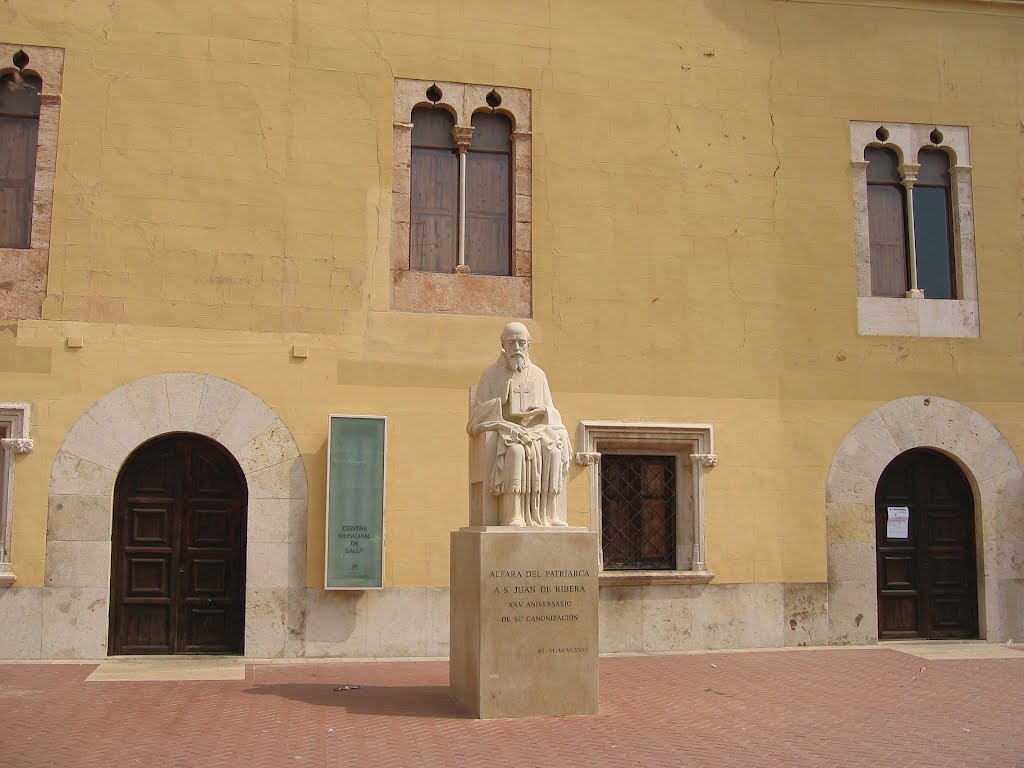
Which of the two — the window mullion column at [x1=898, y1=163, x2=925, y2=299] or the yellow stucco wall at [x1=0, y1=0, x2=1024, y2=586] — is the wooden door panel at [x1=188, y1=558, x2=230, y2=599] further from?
the window mullion column at [x1=898, y1=163, x2=925, y2=299]

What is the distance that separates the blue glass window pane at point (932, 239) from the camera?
14062mm

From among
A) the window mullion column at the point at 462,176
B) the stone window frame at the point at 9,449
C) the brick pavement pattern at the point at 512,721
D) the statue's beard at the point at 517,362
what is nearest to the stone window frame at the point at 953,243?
the brick pavement pattern at the point at 512,721

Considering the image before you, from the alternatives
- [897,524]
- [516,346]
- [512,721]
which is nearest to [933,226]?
[897,524]

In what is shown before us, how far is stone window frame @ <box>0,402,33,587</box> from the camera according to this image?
11336mm

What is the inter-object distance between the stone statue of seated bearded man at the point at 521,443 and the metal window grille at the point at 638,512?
4.01m

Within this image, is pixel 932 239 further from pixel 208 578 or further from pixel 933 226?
pixel 208 578

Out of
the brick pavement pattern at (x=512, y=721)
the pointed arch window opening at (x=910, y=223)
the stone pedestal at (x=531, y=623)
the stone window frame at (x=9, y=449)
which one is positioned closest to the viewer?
the brick pavement pattern at (x=512, y=721)

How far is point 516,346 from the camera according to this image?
908 cm

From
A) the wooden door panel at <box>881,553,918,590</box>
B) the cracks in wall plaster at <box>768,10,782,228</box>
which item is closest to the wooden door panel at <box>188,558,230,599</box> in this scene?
the cracks in wall plaster at <box>768,10,782,228</box>

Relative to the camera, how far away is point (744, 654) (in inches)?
486

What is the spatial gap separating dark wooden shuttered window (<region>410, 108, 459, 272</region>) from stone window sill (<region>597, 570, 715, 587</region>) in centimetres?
404

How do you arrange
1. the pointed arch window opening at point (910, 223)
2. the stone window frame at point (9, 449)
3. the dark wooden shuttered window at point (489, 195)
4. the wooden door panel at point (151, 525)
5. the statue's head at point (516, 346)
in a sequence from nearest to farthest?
1. the statue's head at point (516, 346)
2. the stone window frame at point (9, 449)
3. the wooden door panel at point (151, 525)
4. the dark wooden shuttered window at point (489, 195)
5. the pointed arch window opening at point (910, 223)

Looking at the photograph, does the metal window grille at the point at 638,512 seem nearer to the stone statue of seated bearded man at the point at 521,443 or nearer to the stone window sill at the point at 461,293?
the stone window sill at the point at 461,293

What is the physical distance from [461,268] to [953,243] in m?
6.43
